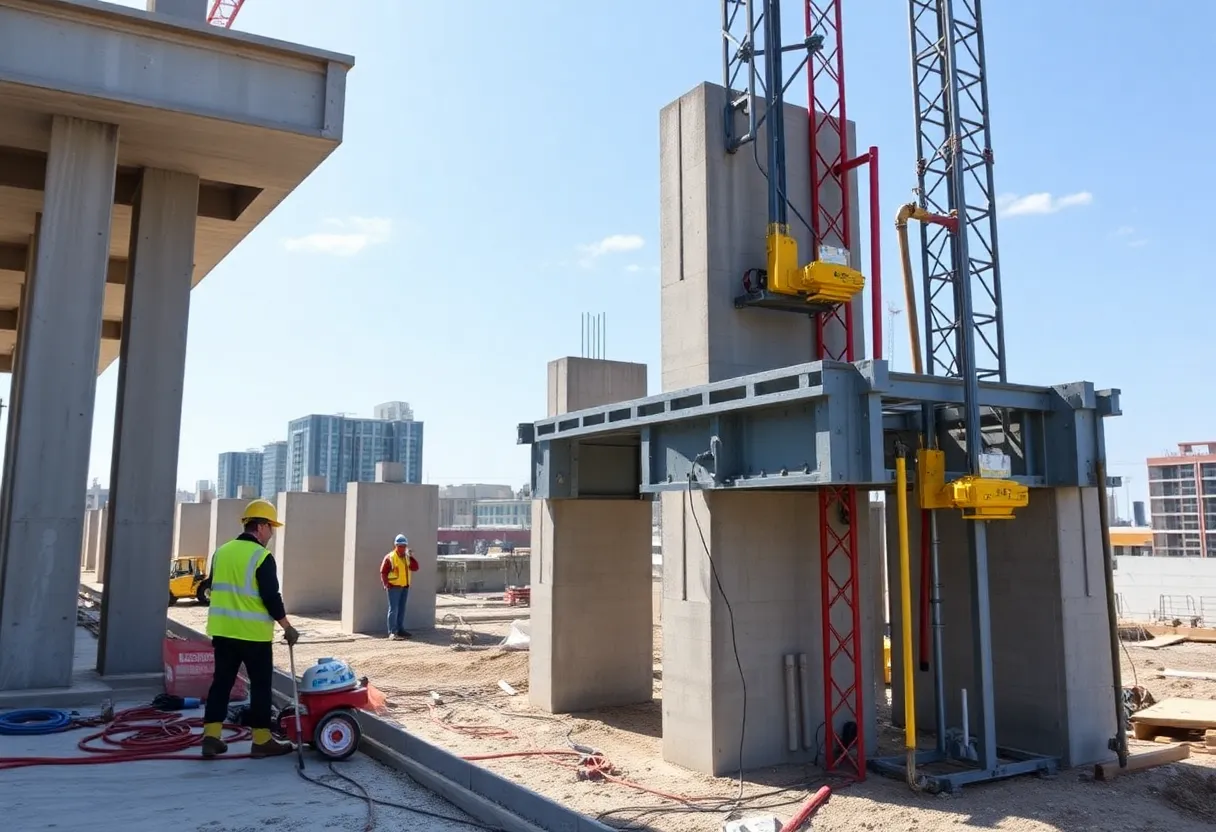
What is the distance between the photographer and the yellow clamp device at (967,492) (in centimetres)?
915

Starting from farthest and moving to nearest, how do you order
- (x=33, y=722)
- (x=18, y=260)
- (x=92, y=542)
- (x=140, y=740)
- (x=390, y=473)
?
(x=92, y=542), (x=390, y=473), (x=18, y=260), (x=33, y=722), (x=140, y=740)

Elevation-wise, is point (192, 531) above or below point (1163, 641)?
above

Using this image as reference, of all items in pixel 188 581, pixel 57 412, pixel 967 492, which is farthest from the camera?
pixel 188 581

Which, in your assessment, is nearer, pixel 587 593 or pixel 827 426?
pixel 827 426

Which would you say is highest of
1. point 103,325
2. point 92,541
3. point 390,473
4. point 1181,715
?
point 103,325

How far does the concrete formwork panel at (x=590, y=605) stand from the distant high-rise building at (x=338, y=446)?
111 m

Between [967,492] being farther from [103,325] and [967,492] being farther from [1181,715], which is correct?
[103,325]

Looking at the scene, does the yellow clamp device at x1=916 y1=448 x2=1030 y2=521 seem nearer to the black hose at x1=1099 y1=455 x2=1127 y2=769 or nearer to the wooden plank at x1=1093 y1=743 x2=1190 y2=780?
the black hose at x1=1099 y1=455 x2=1127 y2=769

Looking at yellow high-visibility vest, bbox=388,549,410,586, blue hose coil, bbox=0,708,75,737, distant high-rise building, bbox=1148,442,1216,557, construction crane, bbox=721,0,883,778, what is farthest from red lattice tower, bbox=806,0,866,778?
distant high-rise building, bbox=1148,442,1216,557

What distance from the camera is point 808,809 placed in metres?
8.18

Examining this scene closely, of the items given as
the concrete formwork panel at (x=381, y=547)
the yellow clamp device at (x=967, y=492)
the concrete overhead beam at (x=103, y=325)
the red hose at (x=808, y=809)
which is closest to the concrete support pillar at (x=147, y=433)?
the red hose at (x=808, y=809)

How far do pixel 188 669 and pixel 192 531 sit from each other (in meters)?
28.2

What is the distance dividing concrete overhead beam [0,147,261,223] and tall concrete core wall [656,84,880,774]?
19.9 ft

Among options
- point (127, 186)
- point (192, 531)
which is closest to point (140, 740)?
point (127, 186)
